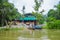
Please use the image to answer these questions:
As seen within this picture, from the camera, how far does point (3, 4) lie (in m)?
42.0

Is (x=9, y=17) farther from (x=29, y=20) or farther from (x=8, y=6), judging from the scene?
(x=29, y=20)

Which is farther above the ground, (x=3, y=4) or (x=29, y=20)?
(x=3, y=4)

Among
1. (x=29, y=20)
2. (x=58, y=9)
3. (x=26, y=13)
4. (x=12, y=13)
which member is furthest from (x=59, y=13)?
(x=12, y=13)

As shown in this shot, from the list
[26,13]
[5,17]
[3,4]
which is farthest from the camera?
[26,13]

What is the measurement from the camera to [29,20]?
67062 millimetres

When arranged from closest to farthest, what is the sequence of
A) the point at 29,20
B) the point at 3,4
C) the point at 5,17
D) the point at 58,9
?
the point at 3,4, the point at 5,17, the point at 58,9, the point at 29,20

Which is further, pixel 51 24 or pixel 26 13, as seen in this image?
pixel 26 13

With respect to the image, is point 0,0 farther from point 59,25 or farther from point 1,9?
point 59,25

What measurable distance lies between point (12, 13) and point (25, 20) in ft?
78.6

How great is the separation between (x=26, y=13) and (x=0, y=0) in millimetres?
33572

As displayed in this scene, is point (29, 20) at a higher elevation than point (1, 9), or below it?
below

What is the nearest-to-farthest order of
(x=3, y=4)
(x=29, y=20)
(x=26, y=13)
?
(x=3, y=4)
(x=29, y=20)
(x=26, y=13)

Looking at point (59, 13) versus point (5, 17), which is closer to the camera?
point (5, 17)

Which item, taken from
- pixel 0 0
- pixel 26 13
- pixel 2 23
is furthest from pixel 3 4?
pixel 26 13
